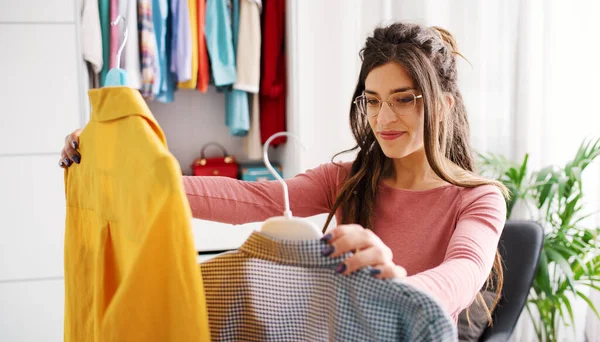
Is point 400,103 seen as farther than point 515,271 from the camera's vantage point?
No

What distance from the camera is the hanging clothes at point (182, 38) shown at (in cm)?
291

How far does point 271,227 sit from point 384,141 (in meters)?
0.63

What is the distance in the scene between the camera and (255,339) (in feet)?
2.71

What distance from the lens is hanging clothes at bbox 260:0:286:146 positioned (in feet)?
10.1

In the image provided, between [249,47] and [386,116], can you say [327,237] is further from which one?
[249,47]

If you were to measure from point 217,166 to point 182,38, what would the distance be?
26.8 inches

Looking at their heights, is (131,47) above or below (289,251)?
above

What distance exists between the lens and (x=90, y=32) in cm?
270

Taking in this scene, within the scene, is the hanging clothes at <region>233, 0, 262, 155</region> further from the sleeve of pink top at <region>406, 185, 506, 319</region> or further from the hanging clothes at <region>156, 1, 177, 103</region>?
the sleeve of pink top at <region>406, 185, 506, 319</region>

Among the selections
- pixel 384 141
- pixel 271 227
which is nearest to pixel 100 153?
pixel 271 227

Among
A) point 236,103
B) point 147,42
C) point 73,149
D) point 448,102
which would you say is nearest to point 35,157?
point 147,42

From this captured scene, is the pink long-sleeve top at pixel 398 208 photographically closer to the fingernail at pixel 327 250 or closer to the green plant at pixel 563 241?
the fingernail at pixel 327 250

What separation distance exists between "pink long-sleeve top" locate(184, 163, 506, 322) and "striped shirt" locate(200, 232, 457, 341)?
1.43 ft

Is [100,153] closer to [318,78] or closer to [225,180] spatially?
[225,180]
